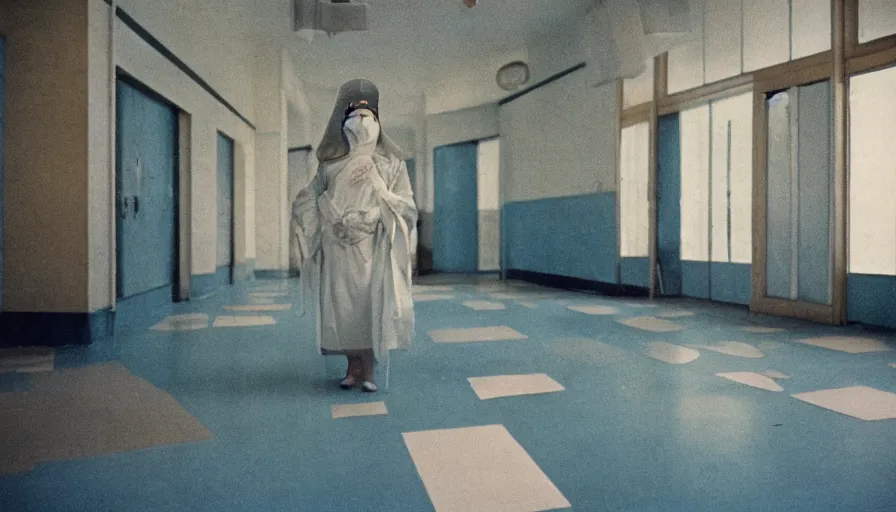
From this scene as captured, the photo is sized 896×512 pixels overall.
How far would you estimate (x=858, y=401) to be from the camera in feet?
7.52

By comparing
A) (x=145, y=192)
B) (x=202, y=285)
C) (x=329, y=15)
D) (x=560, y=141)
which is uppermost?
(x=329, y=15)

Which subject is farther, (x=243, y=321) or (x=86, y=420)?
(x=243, y=321)

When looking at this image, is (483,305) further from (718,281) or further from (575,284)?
(718,281)

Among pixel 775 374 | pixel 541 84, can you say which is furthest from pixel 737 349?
pixel 541 84

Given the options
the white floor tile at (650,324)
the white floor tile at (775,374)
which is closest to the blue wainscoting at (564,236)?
the white floor tile at (650,324)

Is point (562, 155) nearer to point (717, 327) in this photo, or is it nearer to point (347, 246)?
point (717, 327)

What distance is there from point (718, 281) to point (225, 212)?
222 inches

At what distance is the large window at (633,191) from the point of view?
239 inches

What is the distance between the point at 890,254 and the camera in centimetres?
400

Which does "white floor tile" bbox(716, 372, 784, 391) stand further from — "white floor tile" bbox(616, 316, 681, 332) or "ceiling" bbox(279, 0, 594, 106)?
"ceiling" bbox(279, 0, 594, 106)

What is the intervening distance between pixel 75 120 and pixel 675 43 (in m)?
4.80

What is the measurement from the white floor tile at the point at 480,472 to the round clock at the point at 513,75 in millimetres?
6759

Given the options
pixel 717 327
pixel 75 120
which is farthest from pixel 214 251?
pixel 717 327

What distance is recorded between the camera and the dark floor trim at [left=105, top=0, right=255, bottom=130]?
4.04m
